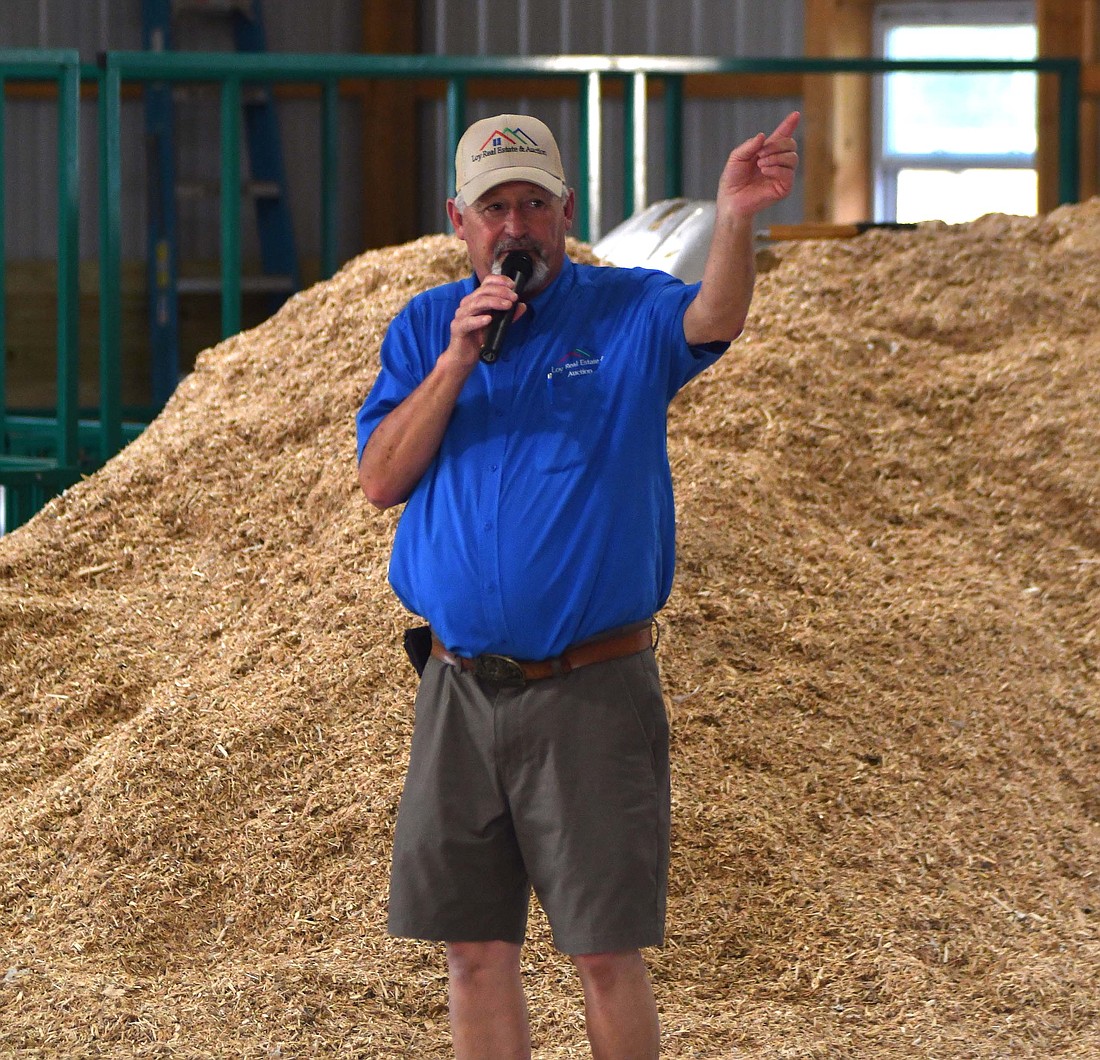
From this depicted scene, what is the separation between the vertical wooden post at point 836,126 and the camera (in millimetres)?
9688

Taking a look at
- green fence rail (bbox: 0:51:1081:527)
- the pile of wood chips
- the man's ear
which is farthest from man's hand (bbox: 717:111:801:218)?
green fence rail (bbox: 0:51:1081:527)

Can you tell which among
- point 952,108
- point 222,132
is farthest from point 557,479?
point 952,108

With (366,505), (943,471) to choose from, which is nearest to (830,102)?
(943,471)

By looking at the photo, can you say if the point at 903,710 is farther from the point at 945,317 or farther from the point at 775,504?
the point at 945,317

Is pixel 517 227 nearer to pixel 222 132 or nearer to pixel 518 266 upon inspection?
pixel 518 266

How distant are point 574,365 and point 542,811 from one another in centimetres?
61

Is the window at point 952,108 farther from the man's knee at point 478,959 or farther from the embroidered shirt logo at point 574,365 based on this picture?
the man's knee at point 478,959

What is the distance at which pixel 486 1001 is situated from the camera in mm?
2328

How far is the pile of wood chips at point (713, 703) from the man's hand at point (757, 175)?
157cm

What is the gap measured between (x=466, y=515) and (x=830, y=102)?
7.96 meters

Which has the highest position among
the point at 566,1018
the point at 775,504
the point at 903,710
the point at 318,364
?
the point at 318,364

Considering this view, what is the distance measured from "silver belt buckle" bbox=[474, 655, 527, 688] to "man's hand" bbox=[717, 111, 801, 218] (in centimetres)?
67

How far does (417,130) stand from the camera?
11.7 m

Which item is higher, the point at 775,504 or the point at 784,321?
the point at 784,321
